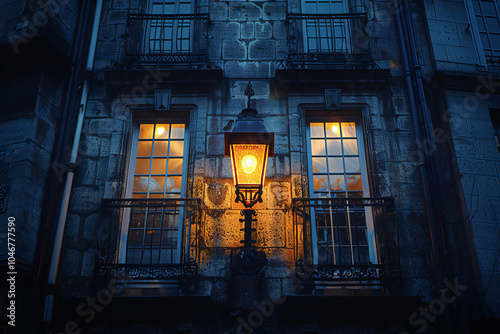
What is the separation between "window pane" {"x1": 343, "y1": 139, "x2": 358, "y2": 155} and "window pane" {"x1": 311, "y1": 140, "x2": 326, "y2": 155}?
344 millimetres

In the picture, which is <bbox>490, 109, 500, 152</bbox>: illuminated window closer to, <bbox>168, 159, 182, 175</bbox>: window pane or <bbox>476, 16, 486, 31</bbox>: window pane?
<bbox>476, 16, 486, 31</bbox>: window pane

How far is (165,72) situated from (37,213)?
2853mm

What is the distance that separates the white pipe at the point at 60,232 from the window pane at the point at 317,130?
3694 mm

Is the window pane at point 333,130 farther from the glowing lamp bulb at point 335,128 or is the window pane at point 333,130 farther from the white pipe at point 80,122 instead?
the white pipe at point 80,122

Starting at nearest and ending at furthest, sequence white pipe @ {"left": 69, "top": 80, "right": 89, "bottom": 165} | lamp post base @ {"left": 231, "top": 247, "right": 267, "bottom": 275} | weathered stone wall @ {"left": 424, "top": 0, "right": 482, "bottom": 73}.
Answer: lamp post base @ {"left": 231, "top": 247, "right": 267, "bottom": 275} → white pipe @ {"left": 69, "top": 80, "right": 89, "bottom": 165} → weathered stone wall @ {"left": 424, "top": 0, "right": 482, "bottom": 73}

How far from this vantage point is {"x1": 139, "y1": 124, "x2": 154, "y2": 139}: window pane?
7352 millimetres

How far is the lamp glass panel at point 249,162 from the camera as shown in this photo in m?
5.22

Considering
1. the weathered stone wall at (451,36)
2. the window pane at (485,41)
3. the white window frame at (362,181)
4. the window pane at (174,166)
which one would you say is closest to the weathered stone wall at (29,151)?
the window pane at (174,166)

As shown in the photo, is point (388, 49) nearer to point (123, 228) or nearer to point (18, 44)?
point (123, 228)

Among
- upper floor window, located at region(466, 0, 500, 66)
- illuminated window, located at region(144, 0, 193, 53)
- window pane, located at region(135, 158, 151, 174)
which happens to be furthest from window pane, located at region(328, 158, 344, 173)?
illuminated window, located at region(144, 0, 193, 53)

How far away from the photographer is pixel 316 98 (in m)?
7.30

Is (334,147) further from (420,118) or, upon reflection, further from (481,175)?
(481,175)

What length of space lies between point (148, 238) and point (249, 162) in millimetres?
2196

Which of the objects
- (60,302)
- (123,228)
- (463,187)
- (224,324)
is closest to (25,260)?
(60,302)
